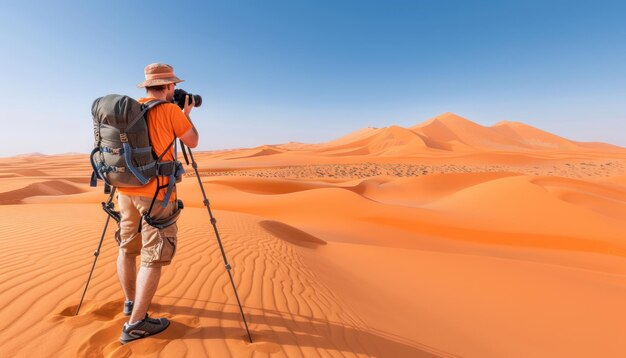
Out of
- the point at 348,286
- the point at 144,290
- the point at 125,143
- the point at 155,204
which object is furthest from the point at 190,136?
the point at 348,286

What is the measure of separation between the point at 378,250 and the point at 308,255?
2.39 meters

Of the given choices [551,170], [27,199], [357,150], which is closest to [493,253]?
[27,199]

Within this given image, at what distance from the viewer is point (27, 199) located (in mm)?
13445

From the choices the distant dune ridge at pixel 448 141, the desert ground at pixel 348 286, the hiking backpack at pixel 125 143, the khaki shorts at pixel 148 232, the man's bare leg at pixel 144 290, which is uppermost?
the distant dune ridge at pixel 448 141

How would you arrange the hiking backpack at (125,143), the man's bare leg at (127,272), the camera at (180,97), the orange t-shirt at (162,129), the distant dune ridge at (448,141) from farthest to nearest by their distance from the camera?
the distant dune ridge at (448,141), the man's bare leg at (127,272), the camera at (180,97), the orange t-shirt at (162,129), the hiking backpack at (125,143)

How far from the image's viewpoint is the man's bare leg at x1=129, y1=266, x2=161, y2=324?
7.72ft

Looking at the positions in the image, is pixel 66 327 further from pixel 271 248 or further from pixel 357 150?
pixel 357 150

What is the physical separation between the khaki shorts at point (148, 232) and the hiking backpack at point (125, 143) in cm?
16

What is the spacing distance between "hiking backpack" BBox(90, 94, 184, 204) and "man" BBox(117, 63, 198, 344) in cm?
8

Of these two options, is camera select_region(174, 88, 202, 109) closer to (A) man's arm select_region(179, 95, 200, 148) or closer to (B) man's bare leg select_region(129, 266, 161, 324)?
(A) man's arm select_region(179, 95, 200, 148)

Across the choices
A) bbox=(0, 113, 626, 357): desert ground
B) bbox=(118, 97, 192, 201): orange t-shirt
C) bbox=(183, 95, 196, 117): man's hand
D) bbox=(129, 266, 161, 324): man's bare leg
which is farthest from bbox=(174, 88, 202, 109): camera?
bbox=(0, 113, 626, 357): desert ground

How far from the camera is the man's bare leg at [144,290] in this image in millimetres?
2354

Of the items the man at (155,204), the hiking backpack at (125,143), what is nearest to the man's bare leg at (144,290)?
the man at (155,204)

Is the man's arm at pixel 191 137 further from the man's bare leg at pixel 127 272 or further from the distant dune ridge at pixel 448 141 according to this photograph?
the distant dune ridge at pixel 448 141
